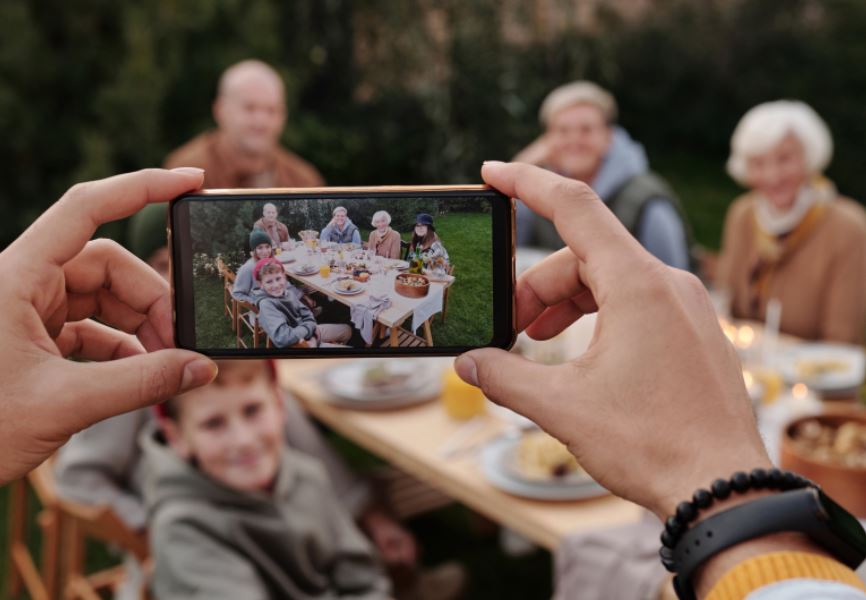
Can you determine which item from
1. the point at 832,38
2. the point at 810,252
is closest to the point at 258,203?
the point at 810,252

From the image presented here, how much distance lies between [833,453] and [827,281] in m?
2.12

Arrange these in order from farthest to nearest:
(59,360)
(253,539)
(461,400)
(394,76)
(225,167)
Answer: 1. (394,76)
2. (225,167)
3. (461,400)
4. (253,539)
5. (59,360)

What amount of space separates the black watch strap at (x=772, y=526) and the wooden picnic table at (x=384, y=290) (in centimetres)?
40

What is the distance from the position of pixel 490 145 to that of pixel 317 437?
4.67 metres

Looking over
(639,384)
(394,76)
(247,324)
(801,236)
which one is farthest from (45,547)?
(394,76)

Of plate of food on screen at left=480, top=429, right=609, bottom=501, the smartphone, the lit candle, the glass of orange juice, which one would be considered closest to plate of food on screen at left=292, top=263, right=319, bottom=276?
the smartphone

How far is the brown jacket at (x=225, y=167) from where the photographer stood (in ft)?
15.0

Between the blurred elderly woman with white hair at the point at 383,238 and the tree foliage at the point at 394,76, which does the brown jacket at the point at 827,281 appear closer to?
the blurred elderly woman with white hair at the point at 383,238

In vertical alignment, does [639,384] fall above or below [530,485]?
above

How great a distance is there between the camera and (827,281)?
3768mm

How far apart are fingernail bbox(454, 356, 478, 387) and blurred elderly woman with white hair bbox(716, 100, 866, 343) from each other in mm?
3060

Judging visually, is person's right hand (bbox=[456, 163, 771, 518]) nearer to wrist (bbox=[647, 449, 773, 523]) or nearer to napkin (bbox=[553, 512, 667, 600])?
wrist (bbox=[647, 449, 773, 523])

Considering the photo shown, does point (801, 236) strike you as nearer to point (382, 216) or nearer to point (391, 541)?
point (391, 541)

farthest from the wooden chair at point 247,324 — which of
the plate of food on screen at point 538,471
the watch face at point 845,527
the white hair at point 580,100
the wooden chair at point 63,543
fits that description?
the white hair at point 580,100
